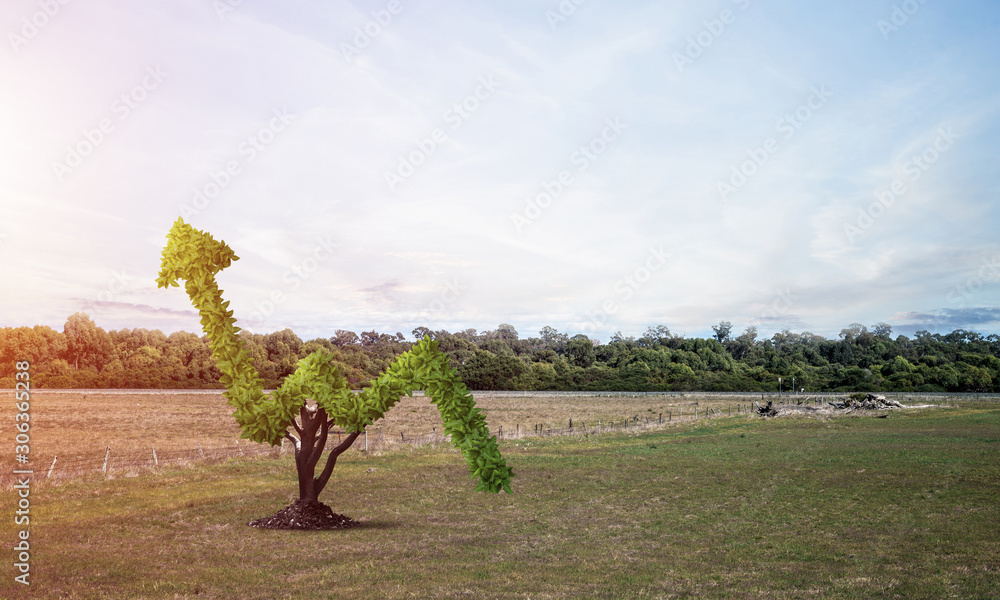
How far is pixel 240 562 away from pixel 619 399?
83303mm

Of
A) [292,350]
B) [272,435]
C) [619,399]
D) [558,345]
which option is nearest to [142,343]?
[292,350]

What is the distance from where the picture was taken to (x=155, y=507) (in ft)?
69.9

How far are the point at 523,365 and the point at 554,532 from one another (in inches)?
3722

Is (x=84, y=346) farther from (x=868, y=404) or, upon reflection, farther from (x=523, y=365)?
(x=868, y=404)

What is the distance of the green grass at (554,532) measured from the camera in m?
12.9

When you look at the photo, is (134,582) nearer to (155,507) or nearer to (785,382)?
(155,507)

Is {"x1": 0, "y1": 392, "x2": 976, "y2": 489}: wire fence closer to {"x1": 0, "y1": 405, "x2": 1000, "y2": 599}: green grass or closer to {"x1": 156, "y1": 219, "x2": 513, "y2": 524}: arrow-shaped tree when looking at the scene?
{"x1": 0, "y1": 405, "x2": 1000, "y2": 599}: green grass

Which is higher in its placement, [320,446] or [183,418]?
[320,446]

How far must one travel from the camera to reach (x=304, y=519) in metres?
18.1

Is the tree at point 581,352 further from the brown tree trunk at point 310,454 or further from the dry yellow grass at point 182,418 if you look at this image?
the brown tree trunk at point 310,454

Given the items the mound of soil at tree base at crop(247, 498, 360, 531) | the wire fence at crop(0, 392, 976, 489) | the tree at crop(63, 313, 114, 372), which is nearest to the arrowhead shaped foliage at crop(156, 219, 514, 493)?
the mound of soil at tree base at crop(247, 498, 360, 531)

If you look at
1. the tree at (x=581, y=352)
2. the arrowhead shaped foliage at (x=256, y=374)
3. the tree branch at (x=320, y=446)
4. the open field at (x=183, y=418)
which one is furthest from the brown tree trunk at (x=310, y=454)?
the tree at (x=581, y=352)

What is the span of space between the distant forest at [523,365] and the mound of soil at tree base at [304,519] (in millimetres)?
69404

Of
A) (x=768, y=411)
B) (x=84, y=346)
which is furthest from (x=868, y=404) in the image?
(x=84, y=346)
